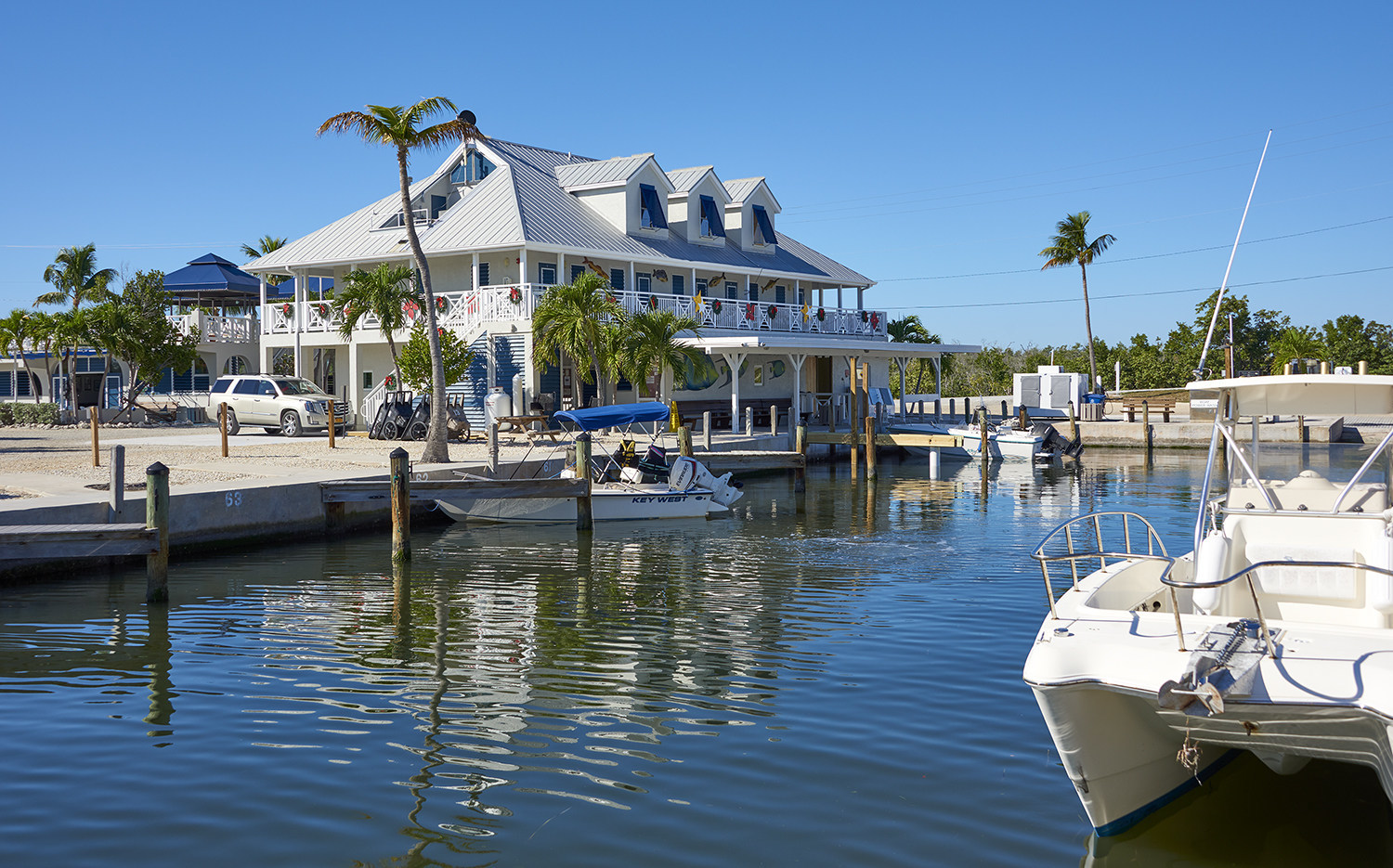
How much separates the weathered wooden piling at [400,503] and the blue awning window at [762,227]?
2881 cm

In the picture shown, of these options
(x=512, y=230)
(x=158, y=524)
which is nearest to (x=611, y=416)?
(x=158, y=524)

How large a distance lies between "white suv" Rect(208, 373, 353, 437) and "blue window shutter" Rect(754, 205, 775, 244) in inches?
700

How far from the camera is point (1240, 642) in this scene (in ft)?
19.5

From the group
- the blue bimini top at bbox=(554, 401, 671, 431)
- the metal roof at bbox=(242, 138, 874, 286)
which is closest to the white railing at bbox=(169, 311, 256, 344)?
the metal roof at bbox=(242, 138, 874, 286)

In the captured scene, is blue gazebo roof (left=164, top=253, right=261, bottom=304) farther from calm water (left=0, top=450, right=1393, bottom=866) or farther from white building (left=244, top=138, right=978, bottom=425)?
calm water (left=0, top=450, right=1393, bottom=866)

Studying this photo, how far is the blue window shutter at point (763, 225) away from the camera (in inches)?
1700

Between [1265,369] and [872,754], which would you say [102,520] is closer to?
[872,754]

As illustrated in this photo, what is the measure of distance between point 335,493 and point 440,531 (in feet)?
8.65

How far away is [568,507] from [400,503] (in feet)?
15.9

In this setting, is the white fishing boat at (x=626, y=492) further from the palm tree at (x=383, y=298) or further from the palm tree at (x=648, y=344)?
the palm tree at (x=383, y=298)

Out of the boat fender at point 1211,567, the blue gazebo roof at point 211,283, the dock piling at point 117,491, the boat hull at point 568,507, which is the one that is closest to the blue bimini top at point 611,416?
the boat hull at point 568,507

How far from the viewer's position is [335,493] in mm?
17938

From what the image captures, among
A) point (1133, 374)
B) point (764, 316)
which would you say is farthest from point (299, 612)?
point (1133, 374)

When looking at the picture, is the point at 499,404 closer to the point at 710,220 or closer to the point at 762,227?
the point at 710,220
